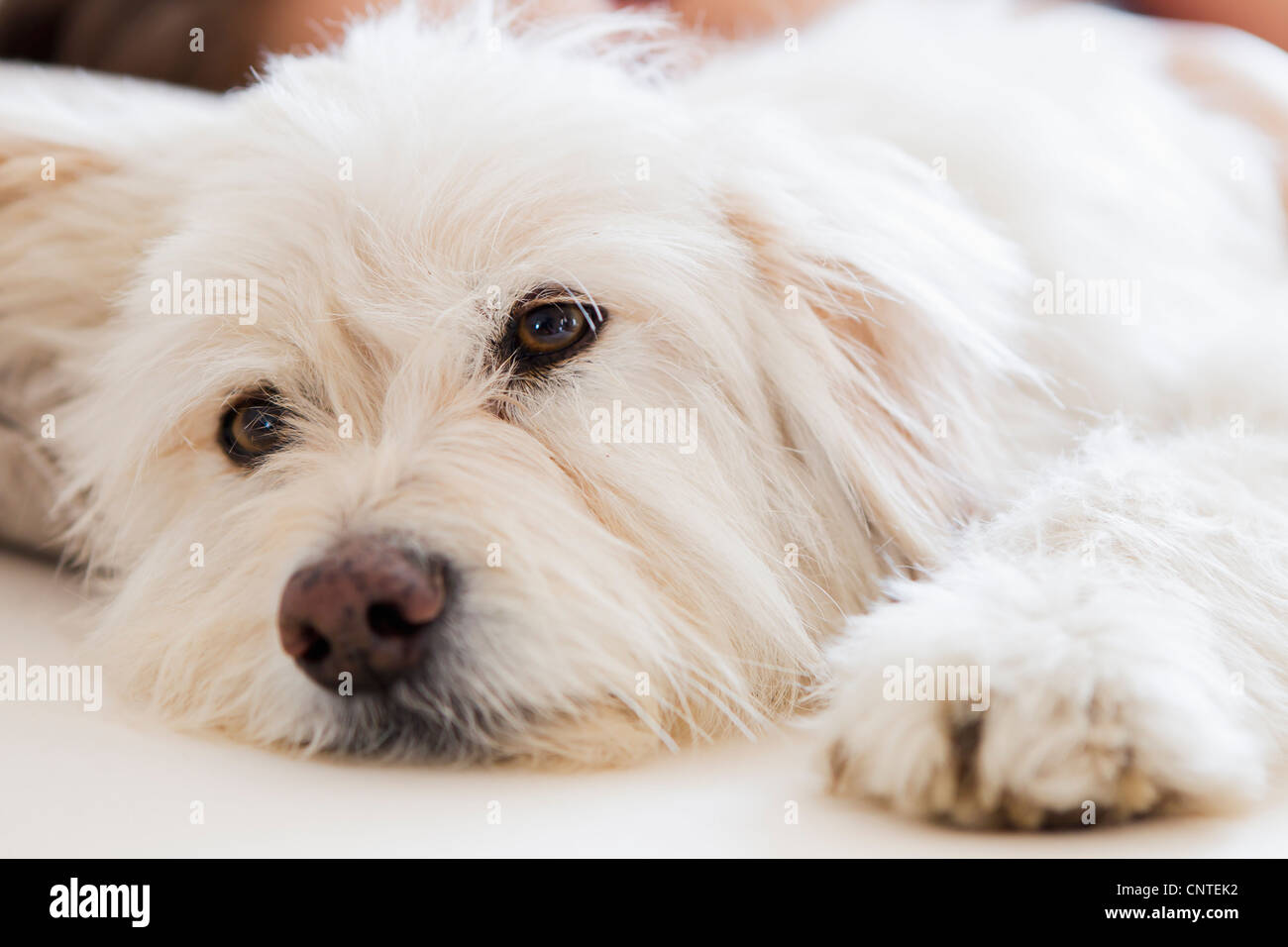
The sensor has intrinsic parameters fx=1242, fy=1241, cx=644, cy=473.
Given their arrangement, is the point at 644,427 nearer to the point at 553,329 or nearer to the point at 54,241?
the point at 553,329

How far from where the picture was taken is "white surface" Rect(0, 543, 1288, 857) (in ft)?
3.52

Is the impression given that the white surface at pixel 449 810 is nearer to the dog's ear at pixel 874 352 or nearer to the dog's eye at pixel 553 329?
the dog's ear at pixel 874 352

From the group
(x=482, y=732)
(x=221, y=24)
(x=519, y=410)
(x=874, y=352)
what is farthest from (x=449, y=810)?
(x=221, y=24)

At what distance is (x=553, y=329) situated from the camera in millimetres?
1531

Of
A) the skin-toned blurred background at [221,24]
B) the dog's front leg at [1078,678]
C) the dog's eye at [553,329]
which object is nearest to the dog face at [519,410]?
the dog's eye at [553,329]

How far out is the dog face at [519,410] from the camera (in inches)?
52.8

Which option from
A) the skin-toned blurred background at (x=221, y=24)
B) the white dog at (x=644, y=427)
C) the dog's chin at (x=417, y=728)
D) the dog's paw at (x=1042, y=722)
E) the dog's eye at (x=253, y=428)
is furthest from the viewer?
the skin-toned blurred background at (x=221, y=24)

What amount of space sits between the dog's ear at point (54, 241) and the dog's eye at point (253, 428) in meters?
0.38

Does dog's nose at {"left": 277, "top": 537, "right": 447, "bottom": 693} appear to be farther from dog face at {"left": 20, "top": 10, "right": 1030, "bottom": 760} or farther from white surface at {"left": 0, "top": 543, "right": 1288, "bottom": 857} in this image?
white surface at {"left": 0, "top": 543, "right": 1288, "bottom": 857}

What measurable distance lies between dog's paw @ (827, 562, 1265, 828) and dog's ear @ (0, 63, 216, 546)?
1.36m

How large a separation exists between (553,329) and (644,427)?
0.55ft

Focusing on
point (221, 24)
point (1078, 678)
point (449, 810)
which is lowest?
point (449, 810)

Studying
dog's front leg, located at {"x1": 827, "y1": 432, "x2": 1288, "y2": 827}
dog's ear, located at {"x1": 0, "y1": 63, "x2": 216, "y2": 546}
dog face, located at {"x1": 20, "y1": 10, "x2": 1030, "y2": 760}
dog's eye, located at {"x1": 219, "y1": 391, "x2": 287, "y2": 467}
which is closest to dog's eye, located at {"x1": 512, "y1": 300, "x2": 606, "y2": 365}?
dog face, located at {"x1": 20, "y1": 10, "x2": 1030, "y2": 760}
